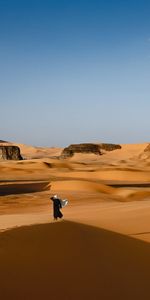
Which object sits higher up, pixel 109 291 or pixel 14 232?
pixel 14 232

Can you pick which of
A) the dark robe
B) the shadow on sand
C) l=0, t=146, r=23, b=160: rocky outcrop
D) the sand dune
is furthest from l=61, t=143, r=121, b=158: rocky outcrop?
the shadow on sand

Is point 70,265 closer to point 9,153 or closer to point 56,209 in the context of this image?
point 56,209

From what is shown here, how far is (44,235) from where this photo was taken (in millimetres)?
7750

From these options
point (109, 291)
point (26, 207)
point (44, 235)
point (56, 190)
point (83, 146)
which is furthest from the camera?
point (83, 146)

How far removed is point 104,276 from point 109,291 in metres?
0.45

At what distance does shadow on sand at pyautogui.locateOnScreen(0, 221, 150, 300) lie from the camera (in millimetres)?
5785

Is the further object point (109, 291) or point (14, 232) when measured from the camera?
point (14, 232)

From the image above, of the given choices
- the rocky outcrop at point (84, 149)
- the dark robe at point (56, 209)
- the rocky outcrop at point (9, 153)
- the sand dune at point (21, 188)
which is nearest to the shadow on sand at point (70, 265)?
the dark robe at point (56, 209)

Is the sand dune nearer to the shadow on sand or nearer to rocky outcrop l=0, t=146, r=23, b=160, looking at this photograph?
the shadow on sand

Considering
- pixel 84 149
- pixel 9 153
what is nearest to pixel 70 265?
pixel 9 153

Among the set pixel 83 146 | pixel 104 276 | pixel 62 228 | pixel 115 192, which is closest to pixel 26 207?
pixel 115 192

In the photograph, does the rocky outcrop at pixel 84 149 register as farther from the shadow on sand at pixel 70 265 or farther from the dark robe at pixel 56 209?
the shadow on sand at pixel 70 265

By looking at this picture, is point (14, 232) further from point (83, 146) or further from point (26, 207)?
point (83, 146)

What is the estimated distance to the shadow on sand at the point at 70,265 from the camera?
579 cm
